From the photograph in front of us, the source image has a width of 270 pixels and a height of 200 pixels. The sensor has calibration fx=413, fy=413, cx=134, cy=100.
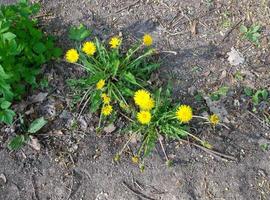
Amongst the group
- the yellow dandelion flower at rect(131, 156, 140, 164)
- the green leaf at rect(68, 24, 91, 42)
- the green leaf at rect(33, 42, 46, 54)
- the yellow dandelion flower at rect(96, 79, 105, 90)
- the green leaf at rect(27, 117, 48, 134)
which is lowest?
the yellow dandelion flower at rect(131, 156, 140, 164)

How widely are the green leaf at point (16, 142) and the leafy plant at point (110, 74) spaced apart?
1.68 feet

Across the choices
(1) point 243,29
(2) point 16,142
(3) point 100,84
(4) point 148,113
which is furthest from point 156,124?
(1) point 243,29

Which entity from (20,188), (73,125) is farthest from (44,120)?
(20,188)

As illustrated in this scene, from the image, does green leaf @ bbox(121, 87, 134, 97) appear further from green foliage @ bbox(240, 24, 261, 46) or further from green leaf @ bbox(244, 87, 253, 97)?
green foliage @ bbox(240, 24, 261, 46)

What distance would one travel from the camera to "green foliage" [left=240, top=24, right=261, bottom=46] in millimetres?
3357

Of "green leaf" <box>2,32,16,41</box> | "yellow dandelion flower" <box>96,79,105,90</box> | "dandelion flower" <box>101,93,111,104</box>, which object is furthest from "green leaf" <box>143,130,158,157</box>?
"green leaf" <box>2,32,16,41</box>

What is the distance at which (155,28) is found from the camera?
342 centimetres

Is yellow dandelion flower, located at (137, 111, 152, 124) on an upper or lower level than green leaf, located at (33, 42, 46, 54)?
lower

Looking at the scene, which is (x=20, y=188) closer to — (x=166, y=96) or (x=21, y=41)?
(x=21, y=41)

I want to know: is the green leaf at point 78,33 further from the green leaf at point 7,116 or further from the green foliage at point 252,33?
the green foliage at point 252,33

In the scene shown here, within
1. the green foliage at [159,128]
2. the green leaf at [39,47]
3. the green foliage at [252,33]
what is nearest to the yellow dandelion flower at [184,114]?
the green foliage at [159,128]

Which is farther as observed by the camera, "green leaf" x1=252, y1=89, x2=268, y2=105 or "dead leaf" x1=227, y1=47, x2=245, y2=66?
"dead leaf" x1=227, y1=47, x2=245, y2=66

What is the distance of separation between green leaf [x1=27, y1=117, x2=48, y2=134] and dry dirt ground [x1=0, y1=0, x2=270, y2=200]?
0.06m

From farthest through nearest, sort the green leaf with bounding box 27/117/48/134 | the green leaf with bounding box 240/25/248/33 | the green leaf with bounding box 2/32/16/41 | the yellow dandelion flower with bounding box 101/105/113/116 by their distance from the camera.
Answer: the green leaf with bounding box 240/25/248/33 → the green leaf with bounding box 27/117/48/134 → the yellow dandelion flower with bounding box 101/105/113/116 → the green leaf with bounding box 2/32/16/41
